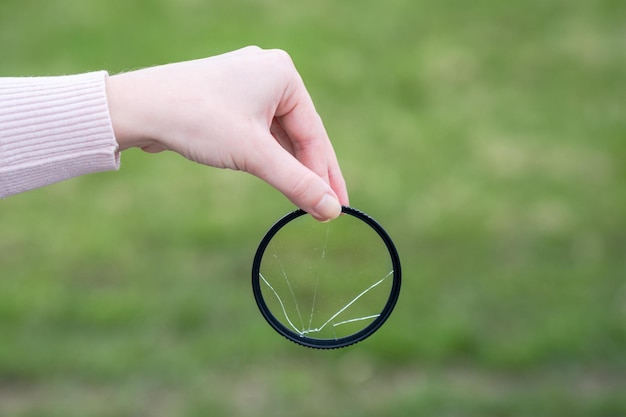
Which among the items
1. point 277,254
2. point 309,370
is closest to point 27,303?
point 309,370

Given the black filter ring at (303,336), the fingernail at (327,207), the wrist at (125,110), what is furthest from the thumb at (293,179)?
the wrist at (125,110)

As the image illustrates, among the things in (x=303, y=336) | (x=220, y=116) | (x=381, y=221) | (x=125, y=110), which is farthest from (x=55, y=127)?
(x=381, y=221)

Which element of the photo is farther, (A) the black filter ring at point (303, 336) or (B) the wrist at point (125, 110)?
(A) the black filter ring at point (303, 336)

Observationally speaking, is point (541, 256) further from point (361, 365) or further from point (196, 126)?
point (196, 126)

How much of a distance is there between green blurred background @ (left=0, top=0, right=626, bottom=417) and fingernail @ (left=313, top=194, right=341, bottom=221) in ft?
7.33

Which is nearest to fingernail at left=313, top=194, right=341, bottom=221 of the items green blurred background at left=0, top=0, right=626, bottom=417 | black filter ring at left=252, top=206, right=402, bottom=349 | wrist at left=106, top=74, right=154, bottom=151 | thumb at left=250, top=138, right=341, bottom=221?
thumb at left=250, top=138, right=341, bottom=221

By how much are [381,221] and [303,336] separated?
9.87 feet

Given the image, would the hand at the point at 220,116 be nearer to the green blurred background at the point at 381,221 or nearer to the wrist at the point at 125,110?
the wrist at the point at 125,110

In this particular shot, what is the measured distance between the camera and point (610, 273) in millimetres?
4754

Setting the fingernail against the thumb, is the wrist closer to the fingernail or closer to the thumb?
the thumb

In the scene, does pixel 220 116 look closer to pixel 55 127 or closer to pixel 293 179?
pixel 293 179

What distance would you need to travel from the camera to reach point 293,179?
1967mm

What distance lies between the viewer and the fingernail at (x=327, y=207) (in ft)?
6.52

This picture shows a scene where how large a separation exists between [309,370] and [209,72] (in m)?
2.57
